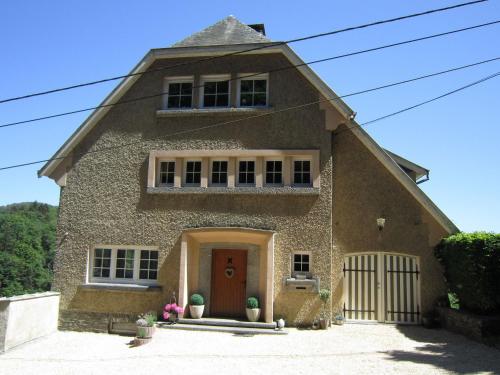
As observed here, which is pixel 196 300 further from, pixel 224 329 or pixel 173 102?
pixel 173 102

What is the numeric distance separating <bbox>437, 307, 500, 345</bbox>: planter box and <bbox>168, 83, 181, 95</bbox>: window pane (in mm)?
11103

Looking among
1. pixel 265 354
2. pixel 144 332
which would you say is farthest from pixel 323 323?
pixel 144 332

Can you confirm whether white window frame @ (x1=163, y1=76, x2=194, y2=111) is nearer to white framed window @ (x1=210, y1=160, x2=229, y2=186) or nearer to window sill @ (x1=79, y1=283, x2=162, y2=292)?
white framed window @ (x1=210, y1=160, x2=229, y2=186)

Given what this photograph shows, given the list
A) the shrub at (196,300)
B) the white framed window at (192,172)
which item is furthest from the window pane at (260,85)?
the shrub at (196,300)

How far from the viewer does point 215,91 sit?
50.3ft

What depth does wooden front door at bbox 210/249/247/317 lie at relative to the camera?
14.4m

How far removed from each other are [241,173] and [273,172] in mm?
1055

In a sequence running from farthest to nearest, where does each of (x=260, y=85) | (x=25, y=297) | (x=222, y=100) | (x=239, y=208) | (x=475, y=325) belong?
(x=222, y=100)
(x=260, y=85)
(x=239, y=208)
(x=25, y=297)
(x=475, y=325)

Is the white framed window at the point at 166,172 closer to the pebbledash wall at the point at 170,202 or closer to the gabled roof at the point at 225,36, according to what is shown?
the pebbledash wall at the point at 170,202

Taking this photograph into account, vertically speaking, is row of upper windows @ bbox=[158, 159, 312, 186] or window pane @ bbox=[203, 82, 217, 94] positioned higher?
window pane @ bbox=[203, 82, 217, 94]

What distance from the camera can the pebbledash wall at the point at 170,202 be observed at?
13.9m

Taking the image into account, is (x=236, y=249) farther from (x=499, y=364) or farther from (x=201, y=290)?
(x=499, y=364)

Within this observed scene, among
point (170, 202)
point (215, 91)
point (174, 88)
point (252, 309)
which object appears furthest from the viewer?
point (174, 88)

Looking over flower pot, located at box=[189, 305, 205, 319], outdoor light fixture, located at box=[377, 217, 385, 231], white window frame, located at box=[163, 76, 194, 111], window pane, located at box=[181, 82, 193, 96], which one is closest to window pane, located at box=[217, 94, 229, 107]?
white window frame, located at box=[163, 76, 194, 111]
